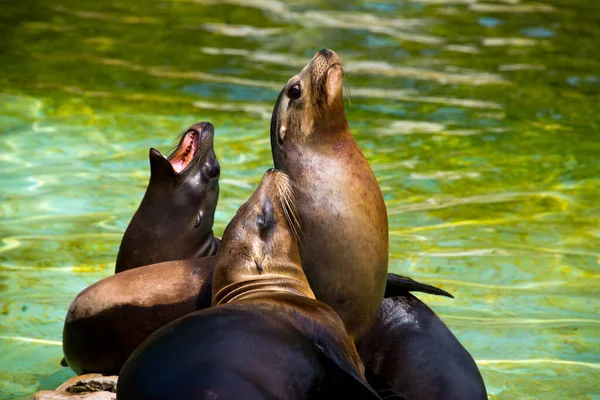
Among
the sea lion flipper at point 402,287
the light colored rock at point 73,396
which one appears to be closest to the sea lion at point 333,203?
the sea lion flipper at point 402,287

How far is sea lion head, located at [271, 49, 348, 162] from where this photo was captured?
189 inches

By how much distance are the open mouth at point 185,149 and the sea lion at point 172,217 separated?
0.49 feet

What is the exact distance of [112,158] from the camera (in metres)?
9.66

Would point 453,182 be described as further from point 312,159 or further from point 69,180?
point 312,159

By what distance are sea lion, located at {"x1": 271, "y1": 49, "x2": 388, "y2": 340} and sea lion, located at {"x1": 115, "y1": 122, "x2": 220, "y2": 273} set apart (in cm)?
108

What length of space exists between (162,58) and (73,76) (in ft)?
4.38

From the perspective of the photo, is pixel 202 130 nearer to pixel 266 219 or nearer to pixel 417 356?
pixel 266 219

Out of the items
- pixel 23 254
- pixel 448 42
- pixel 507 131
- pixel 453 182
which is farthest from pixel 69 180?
pixel 448 42

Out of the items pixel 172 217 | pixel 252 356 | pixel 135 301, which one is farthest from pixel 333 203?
pixel 172 217

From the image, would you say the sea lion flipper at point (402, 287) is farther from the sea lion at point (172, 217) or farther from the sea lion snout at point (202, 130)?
the sea lion snout at point (202, 130)

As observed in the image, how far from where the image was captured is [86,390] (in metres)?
4.70

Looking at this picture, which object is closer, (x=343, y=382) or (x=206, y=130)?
(x=343, y=382)

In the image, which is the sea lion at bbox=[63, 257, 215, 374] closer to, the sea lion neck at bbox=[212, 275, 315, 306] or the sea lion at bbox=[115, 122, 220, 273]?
the sea lion neck at bbox=[212, 275, 315, 306]

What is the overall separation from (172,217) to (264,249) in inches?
50.6
